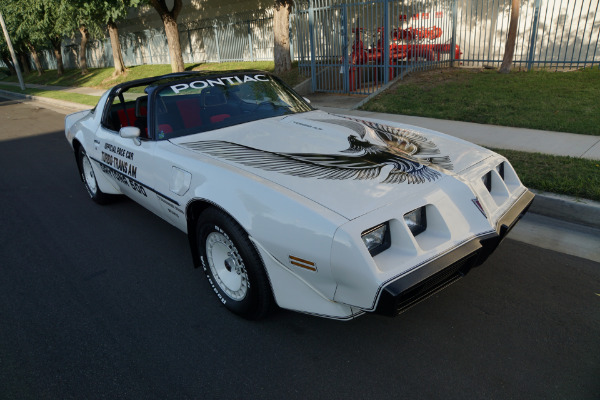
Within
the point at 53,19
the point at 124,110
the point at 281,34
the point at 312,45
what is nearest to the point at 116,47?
the point at 53,19

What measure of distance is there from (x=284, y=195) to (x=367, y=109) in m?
7.85

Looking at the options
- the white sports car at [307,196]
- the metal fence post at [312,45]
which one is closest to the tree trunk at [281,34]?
the metal fence post at [312,45]

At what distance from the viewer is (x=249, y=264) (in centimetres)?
262

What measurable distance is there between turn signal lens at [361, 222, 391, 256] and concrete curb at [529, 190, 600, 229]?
→ 2795mm

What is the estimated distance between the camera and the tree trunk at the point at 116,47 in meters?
20.9

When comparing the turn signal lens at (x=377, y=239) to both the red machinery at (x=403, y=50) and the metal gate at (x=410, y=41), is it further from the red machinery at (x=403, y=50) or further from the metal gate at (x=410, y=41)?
the red machinery at (x=403, y=50)

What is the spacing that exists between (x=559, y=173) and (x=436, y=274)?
3.46 m

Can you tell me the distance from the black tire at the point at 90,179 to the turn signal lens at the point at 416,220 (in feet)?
12.9

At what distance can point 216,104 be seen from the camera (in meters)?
3.90

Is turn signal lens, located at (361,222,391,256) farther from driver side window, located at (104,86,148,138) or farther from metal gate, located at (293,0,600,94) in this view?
metal gate, located at (293,0,600,94)

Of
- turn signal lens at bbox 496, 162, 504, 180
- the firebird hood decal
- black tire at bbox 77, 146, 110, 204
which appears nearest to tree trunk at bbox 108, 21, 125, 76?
black tire at bbox 77, 146, 110, 204

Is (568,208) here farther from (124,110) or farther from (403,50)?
(403,50)

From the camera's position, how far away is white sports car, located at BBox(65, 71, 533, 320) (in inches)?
90.0

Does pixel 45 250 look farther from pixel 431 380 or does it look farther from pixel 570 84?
pixel 570 84
